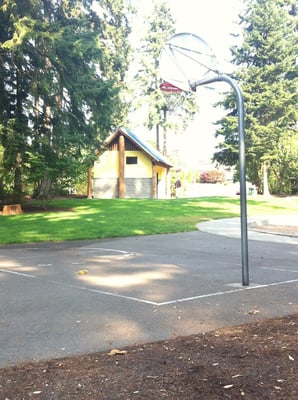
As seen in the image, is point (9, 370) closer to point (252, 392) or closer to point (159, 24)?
point (252, 392)

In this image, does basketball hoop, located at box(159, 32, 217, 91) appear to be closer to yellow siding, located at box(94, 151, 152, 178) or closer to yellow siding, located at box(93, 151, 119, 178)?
yellow siding, located at box(94, 151, 152, 178)

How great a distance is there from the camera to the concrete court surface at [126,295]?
180 inches

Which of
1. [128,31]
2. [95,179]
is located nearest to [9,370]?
[95,179]

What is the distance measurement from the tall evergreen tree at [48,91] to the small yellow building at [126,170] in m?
17.3

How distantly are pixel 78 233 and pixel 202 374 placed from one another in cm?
1254

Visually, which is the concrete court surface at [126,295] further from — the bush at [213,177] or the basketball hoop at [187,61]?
the bush at [213,177]

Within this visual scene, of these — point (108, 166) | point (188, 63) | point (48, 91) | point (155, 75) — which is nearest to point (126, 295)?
point (188, 63)

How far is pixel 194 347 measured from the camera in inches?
159

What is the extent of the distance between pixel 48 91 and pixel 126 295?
16435 millimetres

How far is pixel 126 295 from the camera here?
6391 millimetres

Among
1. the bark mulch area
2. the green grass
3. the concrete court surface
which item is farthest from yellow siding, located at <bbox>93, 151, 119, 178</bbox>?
the bark mulch area

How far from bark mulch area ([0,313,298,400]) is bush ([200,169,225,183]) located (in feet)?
230

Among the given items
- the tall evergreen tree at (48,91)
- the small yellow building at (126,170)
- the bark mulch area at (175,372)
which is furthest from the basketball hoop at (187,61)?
the small yellow building at (126,170)

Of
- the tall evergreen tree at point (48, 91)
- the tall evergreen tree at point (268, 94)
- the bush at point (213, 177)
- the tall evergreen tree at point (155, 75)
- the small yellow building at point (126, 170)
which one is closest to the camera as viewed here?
the tall evergreen tree at point (48, 91)
